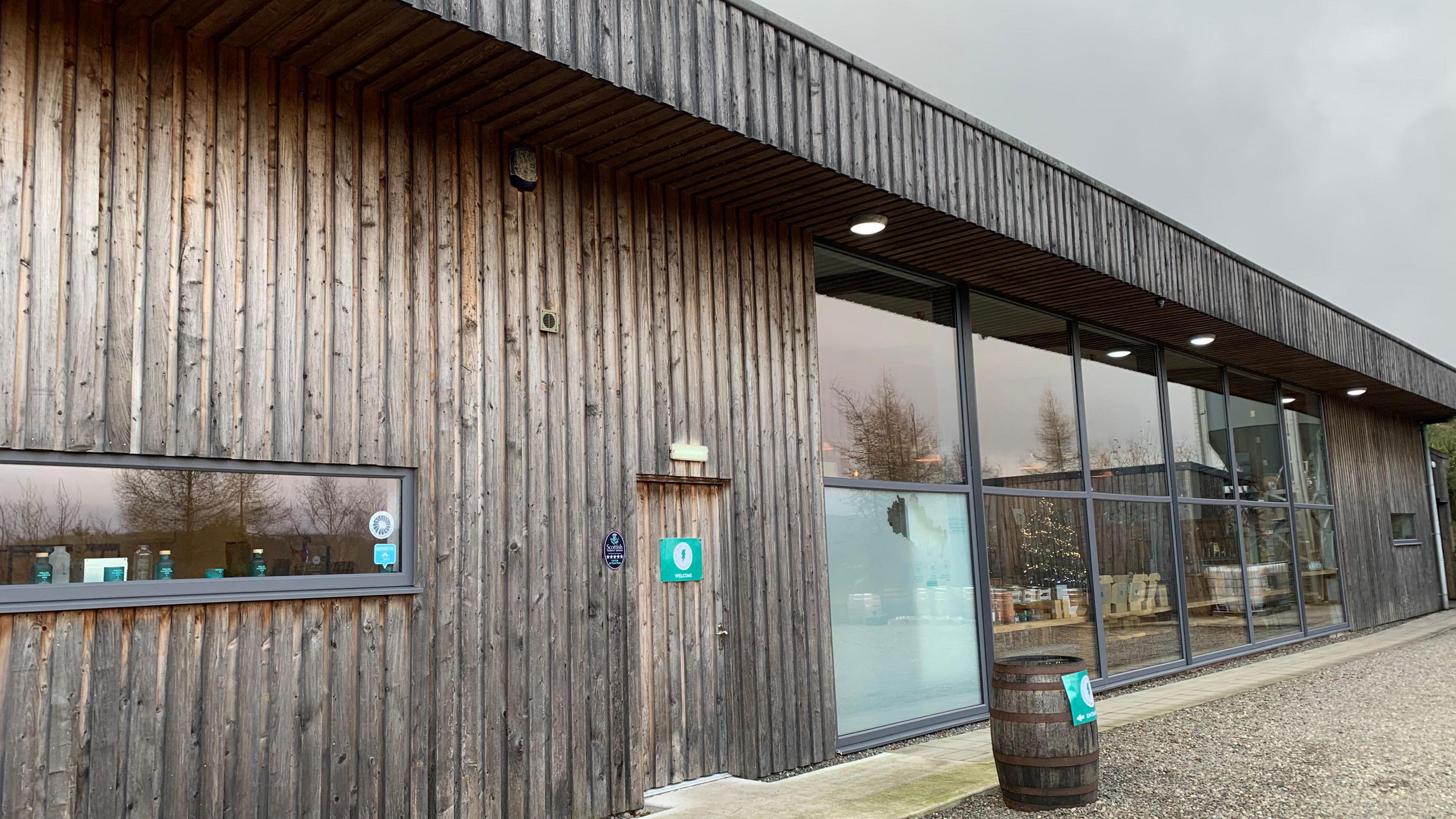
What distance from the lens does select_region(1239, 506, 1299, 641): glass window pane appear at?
12.7 metres

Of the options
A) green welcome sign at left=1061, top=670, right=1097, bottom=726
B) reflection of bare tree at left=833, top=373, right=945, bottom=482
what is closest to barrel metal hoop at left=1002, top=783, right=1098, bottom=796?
green welcome sign at left=1061, top=670, right=1097, bottom=726

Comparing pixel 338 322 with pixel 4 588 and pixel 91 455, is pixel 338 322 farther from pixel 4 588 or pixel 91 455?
pixel 4 588

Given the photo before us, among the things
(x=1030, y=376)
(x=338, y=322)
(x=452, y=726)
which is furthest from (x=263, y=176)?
(x=1030, y=376)

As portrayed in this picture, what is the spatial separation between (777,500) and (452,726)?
2604 millimetres

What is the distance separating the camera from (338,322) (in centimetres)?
460

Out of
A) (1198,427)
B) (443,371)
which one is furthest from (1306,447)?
(443,371)

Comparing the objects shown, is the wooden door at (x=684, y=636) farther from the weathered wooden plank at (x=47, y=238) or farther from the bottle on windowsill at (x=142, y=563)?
the weathered wooden plank at (x=47, y=238)

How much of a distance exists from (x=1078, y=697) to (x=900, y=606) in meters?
2.31

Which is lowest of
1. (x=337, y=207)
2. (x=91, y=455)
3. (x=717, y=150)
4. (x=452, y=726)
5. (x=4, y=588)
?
(x=452, y=726)

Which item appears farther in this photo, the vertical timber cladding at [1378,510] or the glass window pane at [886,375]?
the vertical timber cladding at [1378,510]

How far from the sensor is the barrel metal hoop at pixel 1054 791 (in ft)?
17.3

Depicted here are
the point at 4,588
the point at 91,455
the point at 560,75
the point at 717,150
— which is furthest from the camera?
the point at 717,150

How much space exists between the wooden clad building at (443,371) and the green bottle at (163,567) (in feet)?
0.18

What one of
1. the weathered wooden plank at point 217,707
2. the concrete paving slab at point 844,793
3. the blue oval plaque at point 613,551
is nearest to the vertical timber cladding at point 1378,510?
the concrete paving slab at point 844,793
